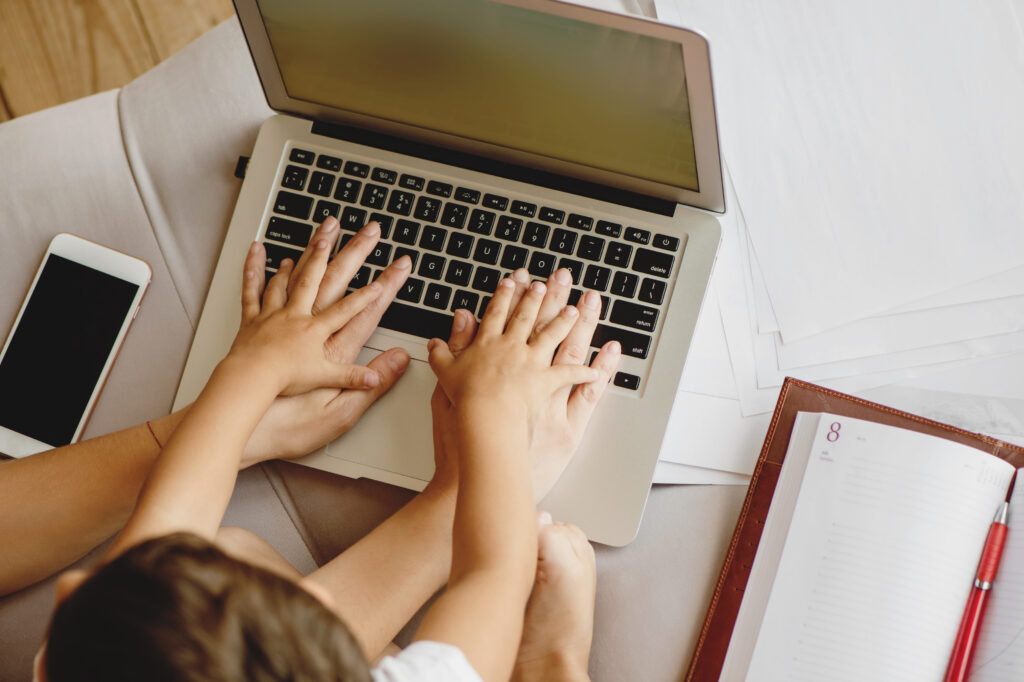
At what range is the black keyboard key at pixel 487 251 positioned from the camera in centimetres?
67

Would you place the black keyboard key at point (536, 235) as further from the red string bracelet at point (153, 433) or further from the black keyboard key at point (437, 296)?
the red string bracelet at point (153, 433)

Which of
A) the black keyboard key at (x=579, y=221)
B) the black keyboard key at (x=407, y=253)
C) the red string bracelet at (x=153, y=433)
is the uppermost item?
the black keyboard key at (x=579, y=221)

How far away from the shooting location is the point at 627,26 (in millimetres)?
470

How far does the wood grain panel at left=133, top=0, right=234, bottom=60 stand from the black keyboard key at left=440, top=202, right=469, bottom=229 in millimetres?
759

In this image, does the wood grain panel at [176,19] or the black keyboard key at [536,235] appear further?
the wood grain panel at [176,19]

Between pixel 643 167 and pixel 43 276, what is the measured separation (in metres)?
0.53

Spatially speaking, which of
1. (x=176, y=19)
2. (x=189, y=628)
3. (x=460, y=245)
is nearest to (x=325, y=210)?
(x=460, y=245)

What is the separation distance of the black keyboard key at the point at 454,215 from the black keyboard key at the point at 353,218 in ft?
0.23

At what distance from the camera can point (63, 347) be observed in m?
0.71

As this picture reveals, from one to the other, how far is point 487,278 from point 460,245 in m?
0.04

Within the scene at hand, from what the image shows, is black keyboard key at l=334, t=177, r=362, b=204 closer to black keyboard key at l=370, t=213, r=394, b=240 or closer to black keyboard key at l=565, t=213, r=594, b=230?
black keyboard key at l=370, t=213, r=394, b=240

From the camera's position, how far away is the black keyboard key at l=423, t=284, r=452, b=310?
2.20ft

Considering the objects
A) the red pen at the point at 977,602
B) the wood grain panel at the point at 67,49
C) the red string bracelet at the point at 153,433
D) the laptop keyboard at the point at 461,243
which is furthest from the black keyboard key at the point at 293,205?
the wood grain panel at the point at 67,49

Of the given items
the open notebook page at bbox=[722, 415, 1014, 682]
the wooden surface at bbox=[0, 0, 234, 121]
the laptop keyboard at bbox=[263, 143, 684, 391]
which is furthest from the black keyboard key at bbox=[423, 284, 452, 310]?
the wooden surface at bbox=[0, 0, 234, 121]
